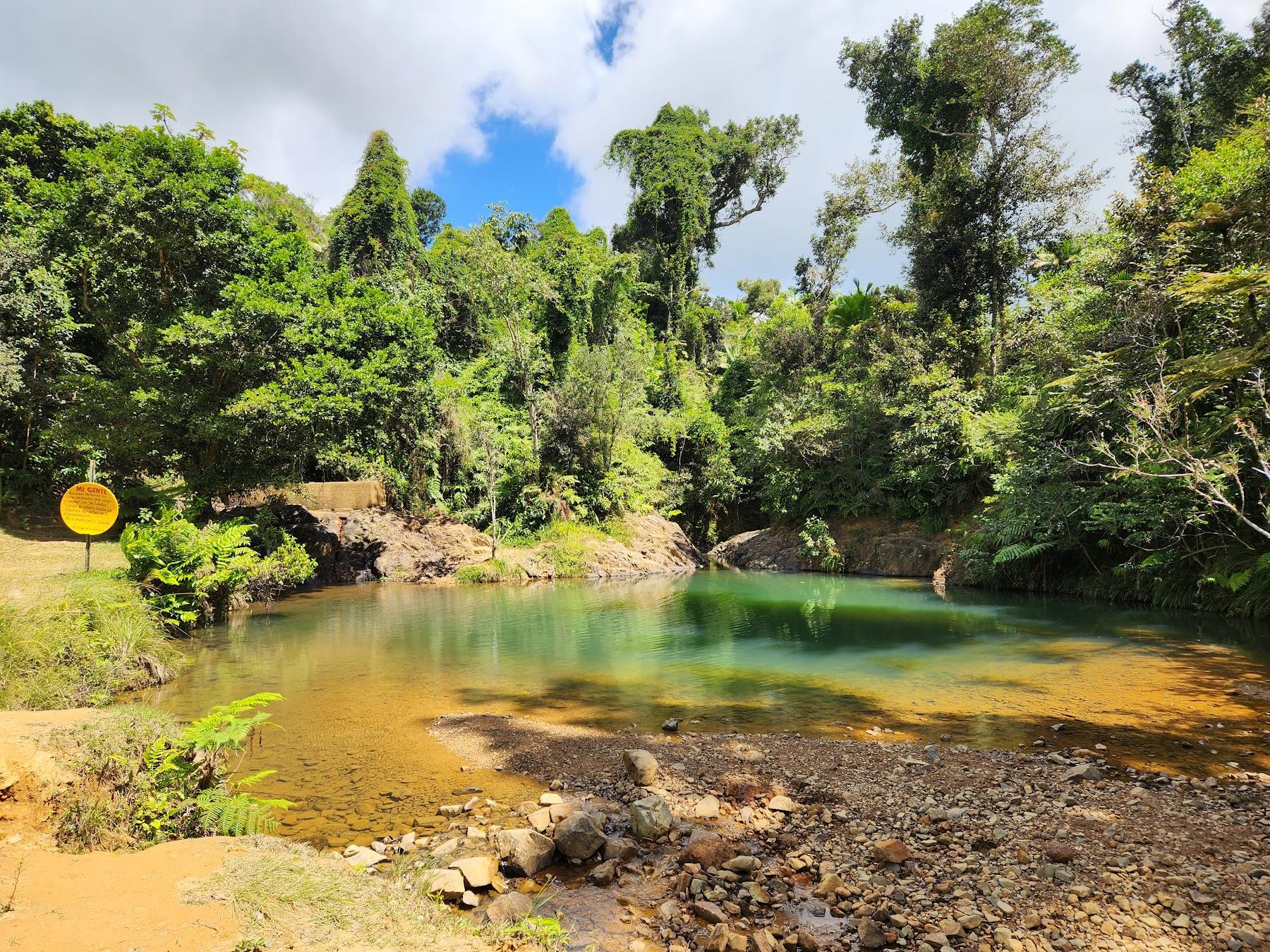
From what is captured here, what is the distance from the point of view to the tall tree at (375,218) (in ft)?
100

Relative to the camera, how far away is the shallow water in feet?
20.7

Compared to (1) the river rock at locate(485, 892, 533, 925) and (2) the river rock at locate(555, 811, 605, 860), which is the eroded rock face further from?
(1) the river rock at locate(485, 892, 533, 925)

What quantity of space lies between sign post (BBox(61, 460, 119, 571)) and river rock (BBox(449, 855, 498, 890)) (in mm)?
8692

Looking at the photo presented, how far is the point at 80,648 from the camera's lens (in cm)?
745

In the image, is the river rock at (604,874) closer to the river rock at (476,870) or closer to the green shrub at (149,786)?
the river rock at (476,870)

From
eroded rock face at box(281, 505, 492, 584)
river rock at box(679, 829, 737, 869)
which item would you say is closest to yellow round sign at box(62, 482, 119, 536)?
river rock at box(679, 829, 737, 869)

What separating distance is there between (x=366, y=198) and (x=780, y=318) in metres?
21.4

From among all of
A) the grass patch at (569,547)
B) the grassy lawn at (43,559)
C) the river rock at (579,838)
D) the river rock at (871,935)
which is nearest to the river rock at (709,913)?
the river rock at (871,935)

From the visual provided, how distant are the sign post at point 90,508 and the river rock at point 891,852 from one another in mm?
10940

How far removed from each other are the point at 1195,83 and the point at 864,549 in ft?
71.7

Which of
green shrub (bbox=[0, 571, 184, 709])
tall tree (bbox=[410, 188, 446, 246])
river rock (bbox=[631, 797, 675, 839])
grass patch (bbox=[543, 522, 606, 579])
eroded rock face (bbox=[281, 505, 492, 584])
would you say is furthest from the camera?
tall tree (bbox=[410, 188, 446, 246])

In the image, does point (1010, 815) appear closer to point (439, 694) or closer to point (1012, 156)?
point (439, 694)

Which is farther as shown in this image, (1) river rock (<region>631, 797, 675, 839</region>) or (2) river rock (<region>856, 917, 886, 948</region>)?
(1) river rock (<region>631, 797, 675, 839</region>)

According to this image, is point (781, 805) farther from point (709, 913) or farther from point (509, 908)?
point (509, 908)
